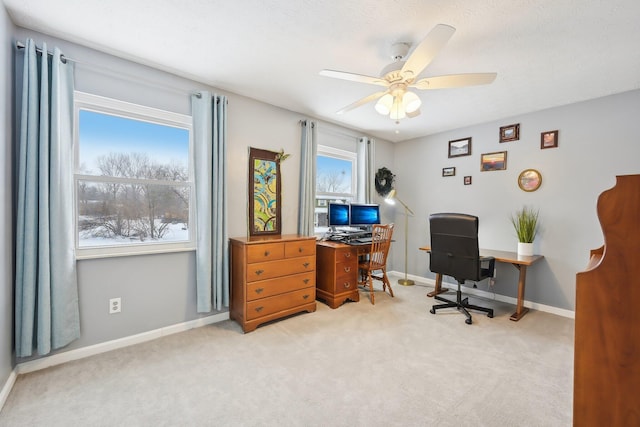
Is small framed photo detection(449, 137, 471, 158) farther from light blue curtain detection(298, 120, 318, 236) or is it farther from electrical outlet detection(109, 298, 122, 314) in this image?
electrical outlet detection(109, 298, 122, 314)

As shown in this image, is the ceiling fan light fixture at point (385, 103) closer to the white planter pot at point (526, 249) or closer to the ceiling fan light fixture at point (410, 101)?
the ceiling fan light fixture at point (410, 101)

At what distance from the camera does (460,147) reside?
13.3 ft

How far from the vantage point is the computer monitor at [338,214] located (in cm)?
367

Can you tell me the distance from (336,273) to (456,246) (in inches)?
53.0

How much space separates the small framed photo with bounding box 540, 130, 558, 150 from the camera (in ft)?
10.5

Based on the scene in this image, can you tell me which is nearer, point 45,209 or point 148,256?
point 45,209

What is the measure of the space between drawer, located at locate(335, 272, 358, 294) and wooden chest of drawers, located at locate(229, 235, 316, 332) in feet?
1.10

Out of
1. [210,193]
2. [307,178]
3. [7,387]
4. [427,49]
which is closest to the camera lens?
[427,49]

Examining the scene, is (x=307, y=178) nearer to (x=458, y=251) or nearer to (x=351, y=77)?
(x=351, y=77)

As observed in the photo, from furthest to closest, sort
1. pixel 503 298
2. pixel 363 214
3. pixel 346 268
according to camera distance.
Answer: pixel 363 214, pixel 503 298, pixel 346 268

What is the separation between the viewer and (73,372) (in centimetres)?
197

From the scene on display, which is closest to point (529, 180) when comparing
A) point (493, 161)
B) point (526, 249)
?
point (493, 161)

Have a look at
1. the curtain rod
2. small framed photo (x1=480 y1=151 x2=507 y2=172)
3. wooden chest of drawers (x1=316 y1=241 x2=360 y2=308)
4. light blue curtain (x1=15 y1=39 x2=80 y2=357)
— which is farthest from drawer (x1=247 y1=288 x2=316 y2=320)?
small framed photo (x1=480 y1=151 x2=507 y2=172)

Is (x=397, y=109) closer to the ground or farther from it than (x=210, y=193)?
farther from it
